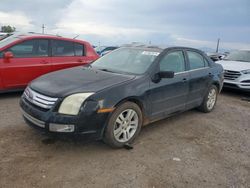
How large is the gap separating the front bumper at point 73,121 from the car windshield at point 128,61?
1.15 meters

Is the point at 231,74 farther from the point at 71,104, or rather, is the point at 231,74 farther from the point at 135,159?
the point at 71,104

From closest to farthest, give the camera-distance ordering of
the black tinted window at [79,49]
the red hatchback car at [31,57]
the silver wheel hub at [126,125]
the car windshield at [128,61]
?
the silver wheel hub at [126,125]
the car windshield at [128,61]
the red hatchback car at [31,57]
the black tinted window at [79,49]

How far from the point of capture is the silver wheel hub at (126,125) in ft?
12.0

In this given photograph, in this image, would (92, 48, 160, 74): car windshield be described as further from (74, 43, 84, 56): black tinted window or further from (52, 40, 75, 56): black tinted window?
(74, 43, 84, 56): black tinted window

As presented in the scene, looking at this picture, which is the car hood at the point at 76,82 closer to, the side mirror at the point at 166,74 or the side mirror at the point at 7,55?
the side mirror at the point at 166,74

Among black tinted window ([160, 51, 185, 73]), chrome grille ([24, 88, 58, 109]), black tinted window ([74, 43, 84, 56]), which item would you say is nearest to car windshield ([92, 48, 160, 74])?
black tinted window ([160, 51, 185, 73])

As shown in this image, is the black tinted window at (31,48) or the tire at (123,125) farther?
the black tinted window at (31,48)

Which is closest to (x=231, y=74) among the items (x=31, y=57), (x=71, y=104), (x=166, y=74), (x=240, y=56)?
(x=240, y=56)

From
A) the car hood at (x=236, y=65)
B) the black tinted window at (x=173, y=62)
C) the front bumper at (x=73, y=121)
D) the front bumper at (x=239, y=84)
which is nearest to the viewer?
the front bumper at (x=73, y=121)

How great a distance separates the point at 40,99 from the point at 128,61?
180cm

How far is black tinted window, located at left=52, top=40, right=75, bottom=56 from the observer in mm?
6563

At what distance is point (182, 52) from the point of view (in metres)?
4.98

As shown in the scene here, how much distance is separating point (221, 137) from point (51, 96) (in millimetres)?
3061

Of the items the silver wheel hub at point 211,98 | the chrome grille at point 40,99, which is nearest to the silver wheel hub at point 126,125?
the chrome grille at point 40,99
